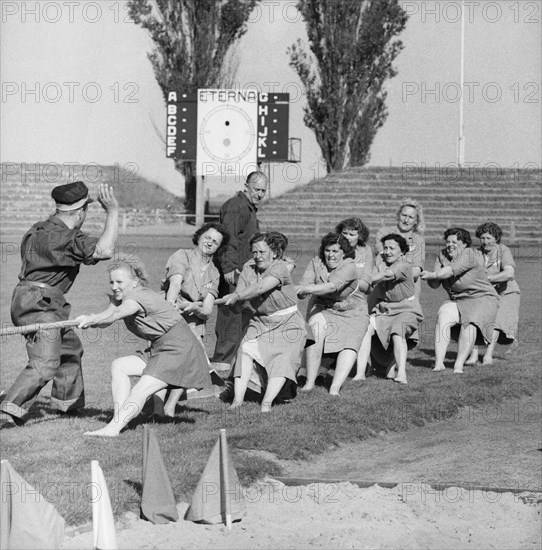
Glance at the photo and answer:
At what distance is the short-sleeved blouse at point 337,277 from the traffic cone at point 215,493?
4.55 meters

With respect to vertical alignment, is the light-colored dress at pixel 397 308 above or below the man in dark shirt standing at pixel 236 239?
below

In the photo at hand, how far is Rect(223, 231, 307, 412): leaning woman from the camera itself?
9992 millimetres

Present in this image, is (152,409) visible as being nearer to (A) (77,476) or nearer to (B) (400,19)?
(A) (77,476)

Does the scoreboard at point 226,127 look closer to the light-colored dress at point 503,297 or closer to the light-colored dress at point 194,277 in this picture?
the light-colored dress at point 503,297

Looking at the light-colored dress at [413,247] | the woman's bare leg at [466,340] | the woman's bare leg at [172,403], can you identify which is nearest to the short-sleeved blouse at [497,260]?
the woman's bare leg at [466,340]

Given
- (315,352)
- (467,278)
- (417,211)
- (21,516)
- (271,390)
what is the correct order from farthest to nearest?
(467,278), (417,211), (315,352), (271,390), (21,516)

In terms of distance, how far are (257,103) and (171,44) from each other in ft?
19.0

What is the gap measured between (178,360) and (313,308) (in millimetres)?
3136

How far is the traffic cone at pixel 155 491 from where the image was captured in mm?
6293

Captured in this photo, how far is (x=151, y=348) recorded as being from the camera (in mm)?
8789

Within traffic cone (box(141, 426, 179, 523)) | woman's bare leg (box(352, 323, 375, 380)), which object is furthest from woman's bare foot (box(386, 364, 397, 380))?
traffic cone (box(141, 426, 179, 523))

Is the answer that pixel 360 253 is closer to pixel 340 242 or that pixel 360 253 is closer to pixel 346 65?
pixel 340 242

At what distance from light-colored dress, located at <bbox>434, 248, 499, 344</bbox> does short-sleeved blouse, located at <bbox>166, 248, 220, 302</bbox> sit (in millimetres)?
3310

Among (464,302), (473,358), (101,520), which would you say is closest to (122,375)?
(101,520)
